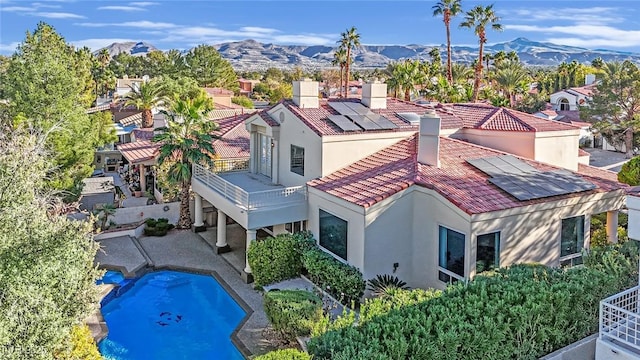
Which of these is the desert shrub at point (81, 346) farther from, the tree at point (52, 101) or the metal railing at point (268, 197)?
the tree at point (52, 101)

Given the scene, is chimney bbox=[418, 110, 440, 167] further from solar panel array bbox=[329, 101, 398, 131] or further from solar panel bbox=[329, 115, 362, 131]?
solar panel bbox=[329, 115, 362, 131]

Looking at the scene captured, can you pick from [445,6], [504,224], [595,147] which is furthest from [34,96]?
[595,147]

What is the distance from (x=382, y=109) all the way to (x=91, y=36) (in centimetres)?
7251

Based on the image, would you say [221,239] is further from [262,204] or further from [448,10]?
[448,10]

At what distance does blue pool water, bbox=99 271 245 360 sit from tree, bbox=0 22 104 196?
27.4 ft

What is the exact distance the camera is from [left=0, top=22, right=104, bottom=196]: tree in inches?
1049

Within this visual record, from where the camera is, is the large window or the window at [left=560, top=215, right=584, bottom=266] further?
the large window

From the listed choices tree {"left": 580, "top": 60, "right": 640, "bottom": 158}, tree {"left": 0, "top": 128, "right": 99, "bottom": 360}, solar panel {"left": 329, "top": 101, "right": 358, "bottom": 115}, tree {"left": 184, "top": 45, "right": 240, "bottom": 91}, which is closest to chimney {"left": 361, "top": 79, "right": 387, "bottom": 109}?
solar panel {"left": 329, "top": 101, "right": 358, "bottom": 115}

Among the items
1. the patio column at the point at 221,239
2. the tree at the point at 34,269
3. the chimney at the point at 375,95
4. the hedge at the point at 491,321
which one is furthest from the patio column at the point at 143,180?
the hedge at the point at 491,321

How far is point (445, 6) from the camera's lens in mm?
58469

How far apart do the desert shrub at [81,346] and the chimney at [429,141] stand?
13.2 m

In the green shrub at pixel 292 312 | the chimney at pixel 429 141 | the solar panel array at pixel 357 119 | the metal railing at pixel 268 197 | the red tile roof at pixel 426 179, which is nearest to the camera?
the green shrub at pixel 292 312

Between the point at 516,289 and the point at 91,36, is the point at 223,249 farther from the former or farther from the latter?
the point at 91,36

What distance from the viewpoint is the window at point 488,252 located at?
17.0m
